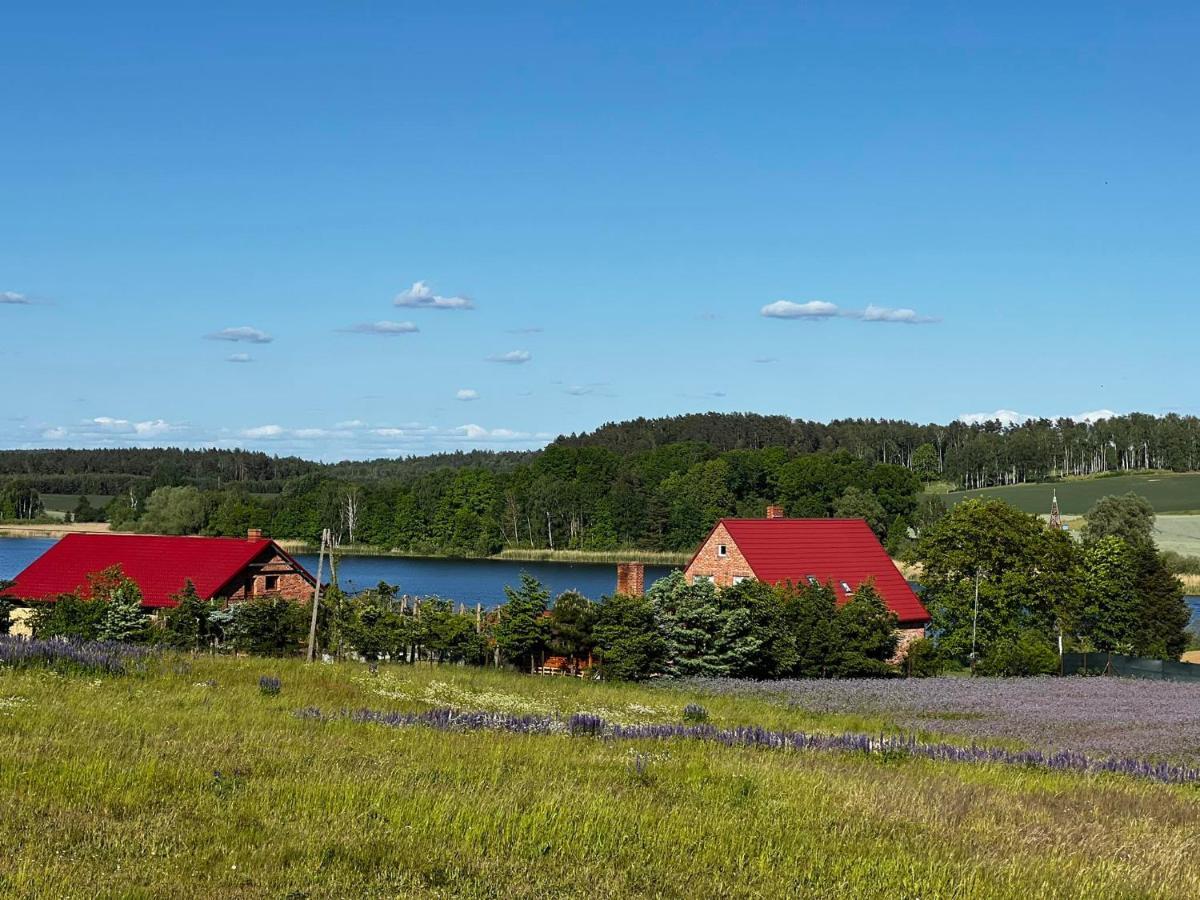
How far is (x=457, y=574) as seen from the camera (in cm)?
11069

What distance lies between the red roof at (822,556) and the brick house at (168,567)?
1981 centimetres

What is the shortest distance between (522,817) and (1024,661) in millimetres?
39057

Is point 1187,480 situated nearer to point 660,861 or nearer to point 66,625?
point 66,625

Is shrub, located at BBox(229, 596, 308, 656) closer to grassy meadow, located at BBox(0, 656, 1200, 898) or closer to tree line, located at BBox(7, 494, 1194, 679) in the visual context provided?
tree line, located at BBox(7, 494, 1194, 679)

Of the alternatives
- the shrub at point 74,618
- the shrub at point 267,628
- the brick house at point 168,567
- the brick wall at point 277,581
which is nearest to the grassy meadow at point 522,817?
the shrub at point 267,628

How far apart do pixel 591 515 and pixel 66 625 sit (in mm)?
116325

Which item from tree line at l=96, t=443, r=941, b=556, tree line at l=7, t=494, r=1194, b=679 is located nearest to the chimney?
tree line at l=7, t=494, r=1194, b=679

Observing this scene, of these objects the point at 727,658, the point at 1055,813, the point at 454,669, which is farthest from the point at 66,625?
the point at 1055,813

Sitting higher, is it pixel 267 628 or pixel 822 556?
pixel 822 556

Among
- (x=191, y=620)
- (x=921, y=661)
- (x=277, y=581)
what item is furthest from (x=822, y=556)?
(x=191, y=620)

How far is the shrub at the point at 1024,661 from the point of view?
4469cm

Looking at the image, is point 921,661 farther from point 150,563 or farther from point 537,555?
point 537,555

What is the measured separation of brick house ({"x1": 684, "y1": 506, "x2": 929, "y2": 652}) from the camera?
168 feet

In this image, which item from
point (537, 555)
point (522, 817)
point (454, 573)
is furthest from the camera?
point (537, 555)
